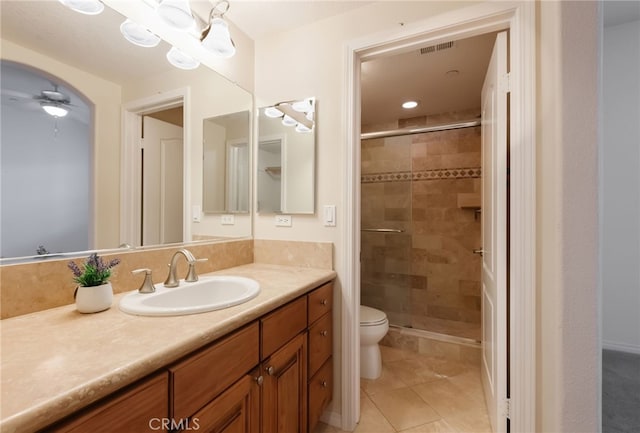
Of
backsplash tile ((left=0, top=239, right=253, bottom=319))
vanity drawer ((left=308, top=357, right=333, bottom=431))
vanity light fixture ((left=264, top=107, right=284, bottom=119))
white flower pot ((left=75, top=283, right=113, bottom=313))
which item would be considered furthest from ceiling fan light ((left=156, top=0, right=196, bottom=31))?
vanity drawer ((left=308, top=357, right=333, bottom=431))

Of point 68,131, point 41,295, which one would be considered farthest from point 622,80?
point 41,295

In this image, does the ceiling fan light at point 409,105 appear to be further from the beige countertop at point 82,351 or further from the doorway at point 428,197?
the beige countertop at point 82,351

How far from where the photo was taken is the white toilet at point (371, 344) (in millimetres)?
1970

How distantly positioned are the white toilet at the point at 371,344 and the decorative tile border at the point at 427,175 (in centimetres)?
157

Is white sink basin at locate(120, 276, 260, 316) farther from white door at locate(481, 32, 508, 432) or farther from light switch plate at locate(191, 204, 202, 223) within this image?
white door at locate(481, 32, 508, 432)

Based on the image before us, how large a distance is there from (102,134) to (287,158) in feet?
3.03

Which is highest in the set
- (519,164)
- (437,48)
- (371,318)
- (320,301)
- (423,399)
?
(437,48)

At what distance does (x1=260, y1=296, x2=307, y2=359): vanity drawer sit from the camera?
0.99 metres

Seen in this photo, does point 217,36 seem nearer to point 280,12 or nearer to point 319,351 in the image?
point 280,12

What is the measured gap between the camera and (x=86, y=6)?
41.0 inches

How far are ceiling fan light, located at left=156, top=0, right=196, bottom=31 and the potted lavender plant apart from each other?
1053 millimetres

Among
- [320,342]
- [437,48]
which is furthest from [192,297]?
[437,48]

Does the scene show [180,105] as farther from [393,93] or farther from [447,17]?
[393,93]

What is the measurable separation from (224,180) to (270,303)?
3.20ft
